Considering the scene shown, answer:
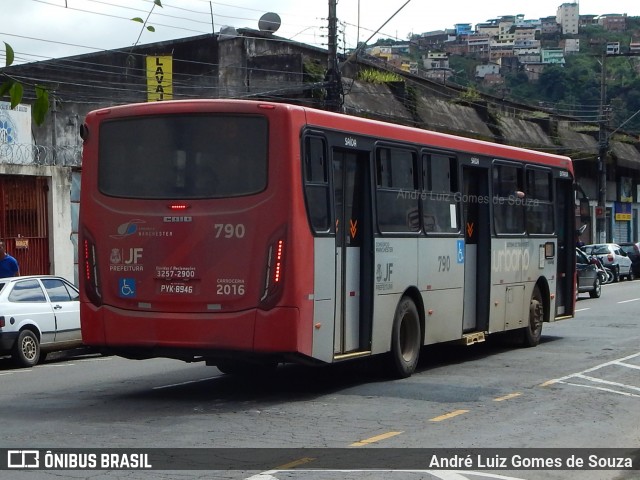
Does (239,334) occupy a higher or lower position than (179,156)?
lower

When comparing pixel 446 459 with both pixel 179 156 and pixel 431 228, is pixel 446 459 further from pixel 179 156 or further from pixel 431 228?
pixel 431 228

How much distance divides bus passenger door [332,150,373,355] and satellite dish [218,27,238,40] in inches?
1052

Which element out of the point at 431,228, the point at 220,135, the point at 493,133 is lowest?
the point at 431,228

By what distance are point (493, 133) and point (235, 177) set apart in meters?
36.1

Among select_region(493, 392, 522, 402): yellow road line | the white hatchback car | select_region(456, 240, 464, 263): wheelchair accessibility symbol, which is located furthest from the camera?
the white hatchback car

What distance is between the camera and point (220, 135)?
11.9 meters

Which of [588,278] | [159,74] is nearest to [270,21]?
[159,74]

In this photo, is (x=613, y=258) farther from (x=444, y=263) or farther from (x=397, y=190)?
(x=397, y=190)

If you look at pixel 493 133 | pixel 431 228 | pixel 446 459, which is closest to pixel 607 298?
pixel 493 133

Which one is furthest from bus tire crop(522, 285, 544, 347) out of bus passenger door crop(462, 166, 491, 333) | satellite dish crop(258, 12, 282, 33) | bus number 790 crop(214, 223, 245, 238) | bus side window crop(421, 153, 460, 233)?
satellite dish crop(258, 12, 282, 33)

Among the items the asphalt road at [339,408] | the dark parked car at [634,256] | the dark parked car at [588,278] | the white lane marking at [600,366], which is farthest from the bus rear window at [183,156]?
the dark parked car at [634,256]

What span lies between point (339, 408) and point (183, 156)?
3.13 m

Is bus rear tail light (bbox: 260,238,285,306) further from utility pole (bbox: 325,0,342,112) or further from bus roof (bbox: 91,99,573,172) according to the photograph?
utility pole (bbox: 325,0,342,112)

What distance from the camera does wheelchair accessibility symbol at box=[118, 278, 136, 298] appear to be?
12.2 m
